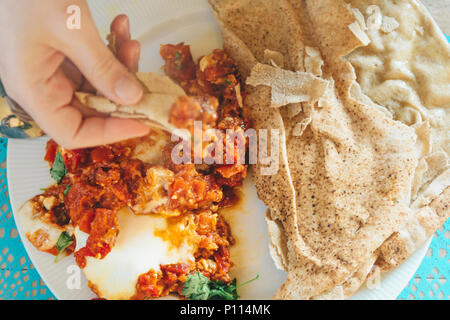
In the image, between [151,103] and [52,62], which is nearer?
[151,103]

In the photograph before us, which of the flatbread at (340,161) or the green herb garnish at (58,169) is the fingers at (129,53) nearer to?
the flatbread at (340,161)

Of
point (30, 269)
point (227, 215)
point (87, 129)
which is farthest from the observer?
point (30, 269)

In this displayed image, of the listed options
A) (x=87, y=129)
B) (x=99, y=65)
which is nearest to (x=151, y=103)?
(x=99, y=65)

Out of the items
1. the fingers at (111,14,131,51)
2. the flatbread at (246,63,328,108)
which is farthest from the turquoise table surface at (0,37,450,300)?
the flatbread at (246,63,328,108)

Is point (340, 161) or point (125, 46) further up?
point (125, 46)

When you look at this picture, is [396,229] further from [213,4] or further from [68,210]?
[68,210]

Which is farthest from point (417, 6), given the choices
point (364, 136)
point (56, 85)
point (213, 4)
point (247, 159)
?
point (56, 85)

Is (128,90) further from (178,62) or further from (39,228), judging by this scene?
(39,228)

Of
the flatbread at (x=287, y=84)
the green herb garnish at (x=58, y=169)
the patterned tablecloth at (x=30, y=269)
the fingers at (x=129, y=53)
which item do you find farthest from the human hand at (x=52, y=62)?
the patterned tablecloth at (x=30, y=269)
